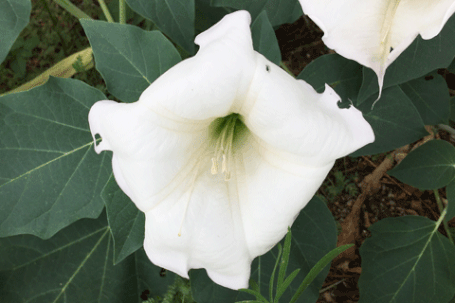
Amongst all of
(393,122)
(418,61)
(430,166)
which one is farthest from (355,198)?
(418,61)

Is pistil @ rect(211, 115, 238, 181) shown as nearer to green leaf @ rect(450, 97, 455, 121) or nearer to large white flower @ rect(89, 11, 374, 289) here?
large white flower @ rect(89, 11, 374, 289)

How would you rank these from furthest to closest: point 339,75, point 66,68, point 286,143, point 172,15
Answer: point 66,68 < point 339,75 < point 172,15 < point 286,143

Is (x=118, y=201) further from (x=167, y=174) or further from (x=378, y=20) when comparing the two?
(x=378, y=20)

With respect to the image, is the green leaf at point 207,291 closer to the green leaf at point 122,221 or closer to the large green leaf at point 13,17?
the green leaf at point 122,221

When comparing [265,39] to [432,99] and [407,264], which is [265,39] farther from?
[407,264]

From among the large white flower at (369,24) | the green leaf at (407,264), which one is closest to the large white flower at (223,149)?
the large white flower at (369,24)

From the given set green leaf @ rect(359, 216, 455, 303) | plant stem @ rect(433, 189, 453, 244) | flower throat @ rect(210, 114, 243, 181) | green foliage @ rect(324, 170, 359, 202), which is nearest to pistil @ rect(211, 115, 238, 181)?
flower throat @ rect(210, 114, 243, 181)
